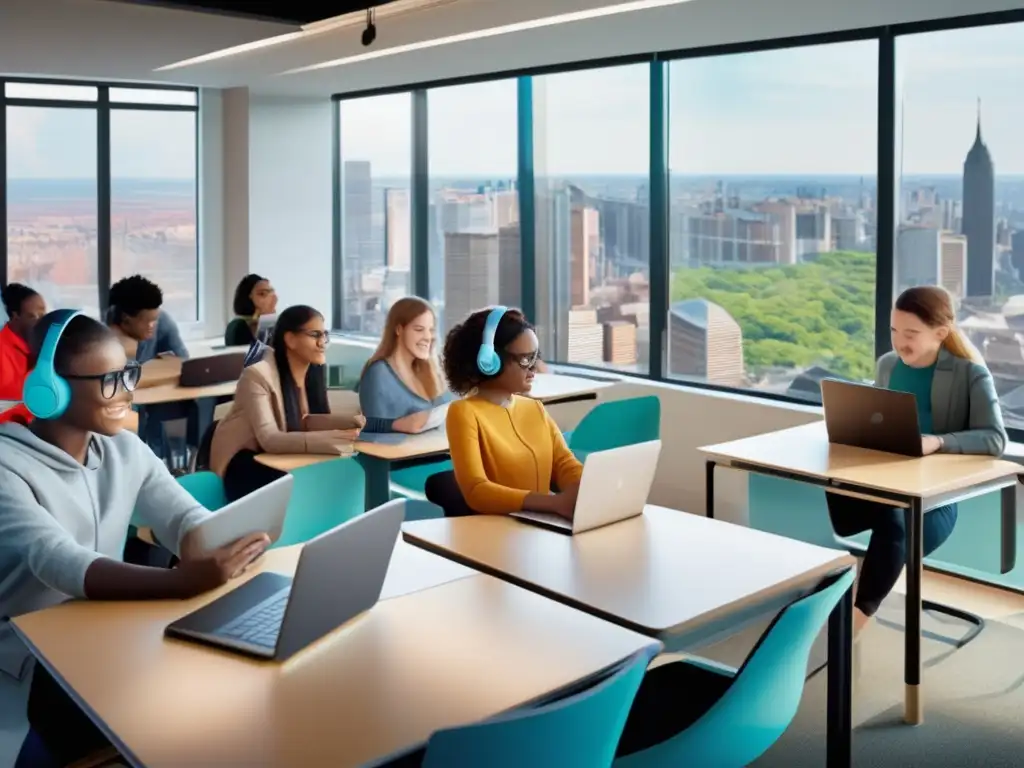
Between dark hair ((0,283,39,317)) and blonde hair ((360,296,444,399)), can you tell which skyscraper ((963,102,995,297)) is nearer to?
blonde hair ((360,296,444,399))

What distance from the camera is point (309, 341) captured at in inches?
174

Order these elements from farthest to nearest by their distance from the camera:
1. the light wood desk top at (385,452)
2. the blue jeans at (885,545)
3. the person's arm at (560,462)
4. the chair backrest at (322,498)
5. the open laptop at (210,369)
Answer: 1. the open laptop at (210,369)
2. the light wood desk top at (385,452)
3. the blue jeans at (885,545)
4. the person's arm at (560,462)
5. the chair backrest at (322,498)

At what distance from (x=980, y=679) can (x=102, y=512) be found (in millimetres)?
3025

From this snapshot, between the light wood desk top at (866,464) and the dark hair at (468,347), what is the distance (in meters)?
1.03

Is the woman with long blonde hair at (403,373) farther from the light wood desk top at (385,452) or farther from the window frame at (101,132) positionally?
the window frame at (101,132)

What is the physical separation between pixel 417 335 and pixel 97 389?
2447mm

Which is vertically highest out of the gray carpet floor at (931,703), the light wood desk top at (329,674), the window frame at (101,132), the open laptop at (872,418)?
the window frame at (101,132)

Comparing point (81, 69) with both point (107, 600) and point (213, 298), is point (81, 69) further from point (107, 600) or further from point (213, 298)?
point (107, 600)

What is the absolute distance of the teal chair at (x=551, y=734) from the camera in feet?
5.20

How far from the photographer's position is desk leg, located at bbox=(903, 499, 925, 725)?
11.5 ft

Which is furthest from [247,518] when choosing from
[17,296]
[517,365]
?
[17,296]

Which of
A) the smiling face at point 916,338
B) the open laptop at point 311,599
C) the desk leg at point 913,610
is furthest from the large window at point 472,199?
the open laptop at point 311,599

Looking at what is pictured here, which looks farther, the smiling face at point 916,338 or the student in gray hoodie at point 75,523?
the smiling face at point 916,338

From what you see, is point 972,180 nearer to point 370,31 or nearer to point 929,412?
point 929,412
